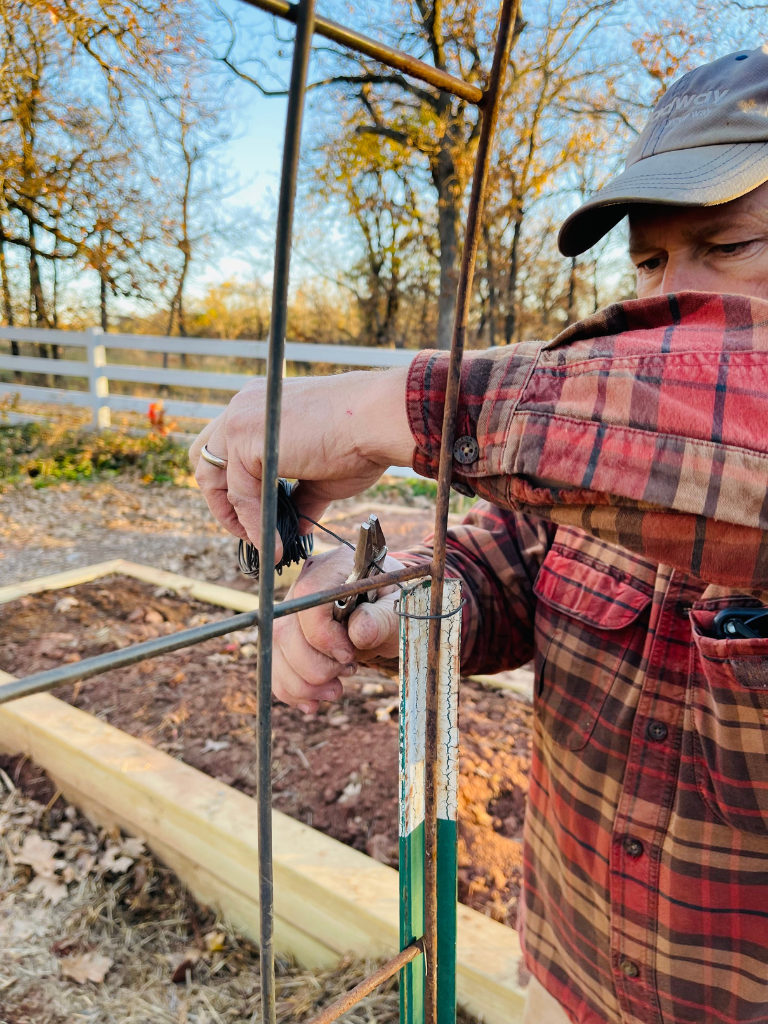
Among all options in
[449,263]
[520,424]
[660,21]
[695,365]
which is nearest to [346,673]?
[520,424]

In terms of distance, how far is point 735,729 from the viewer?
2.45 feet

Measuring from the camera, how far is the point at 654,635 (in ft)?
2.86

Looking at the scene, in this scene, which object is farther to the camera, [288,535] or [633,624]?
[633,624]

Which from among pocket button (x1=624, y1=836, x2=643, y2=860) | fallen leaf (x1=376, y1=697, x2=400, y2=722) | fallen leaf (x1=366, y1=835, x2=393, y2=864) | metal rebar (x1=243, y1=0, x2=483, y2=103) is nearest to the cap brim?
metal rebar (x1=243, y1=0, x2=483, y2=103)

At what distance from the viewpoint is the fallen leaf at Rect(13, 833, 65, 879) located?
5.59 ft

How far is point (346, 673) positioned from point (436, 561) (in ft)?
0.82

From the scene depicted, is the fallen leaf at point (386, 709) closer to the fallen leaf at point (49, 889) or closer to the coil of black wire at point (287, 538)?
the fallen leaf at point (49, 889)

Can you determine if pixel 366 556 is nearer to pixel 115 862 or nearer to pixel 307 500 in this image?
pixel 307 500

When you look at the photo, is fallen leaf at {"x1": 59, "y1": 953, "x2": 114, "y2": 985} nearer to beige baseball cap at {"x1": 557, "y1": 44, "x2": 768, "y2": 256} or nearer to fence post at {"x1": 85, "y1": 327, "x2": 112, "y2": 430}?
beige baseball cap at {"x1": 557, "y1": 44, "x2": 768, "y2": 256}

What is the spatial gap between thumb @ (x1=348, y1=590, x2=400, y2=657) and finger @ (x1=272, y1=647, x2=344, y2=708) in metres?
0.06

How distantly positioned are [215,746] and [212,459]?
1626 millimetres

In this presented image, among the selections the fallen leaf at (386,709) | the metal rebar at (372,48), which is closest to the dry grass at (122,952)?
the fallen leaf at (386,709)

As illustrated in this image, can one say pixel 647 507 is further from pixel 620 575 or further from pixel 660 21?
pixel 660 21

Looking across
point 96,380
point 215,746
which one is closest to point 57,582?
point 215,746
